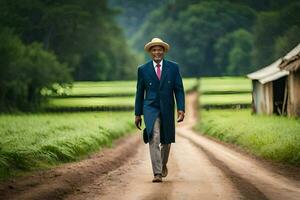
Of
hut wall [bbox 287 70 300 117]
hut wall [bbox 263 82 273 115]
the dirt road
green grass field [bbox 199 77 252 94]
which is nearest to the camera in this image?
the dirt road

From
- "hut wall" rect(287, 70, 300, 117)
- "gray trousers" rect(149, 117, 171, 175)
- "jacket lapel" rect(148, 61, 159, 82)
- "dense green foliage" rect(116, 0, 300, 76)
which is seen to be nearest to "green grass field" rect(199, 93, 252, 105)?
"dense green foliage" rect(116, 0, 300, 76)

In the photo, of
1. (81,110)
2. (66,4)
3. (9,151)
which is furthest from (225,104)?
(9,151)

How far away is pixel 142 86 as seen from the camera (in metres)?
11.1

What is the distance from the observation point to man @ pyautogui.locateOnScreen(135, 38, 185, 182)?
1090 cm

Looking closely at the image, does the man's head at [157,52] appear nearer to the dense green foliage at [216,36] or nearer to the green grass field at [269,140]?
the green grass field at [269,140]

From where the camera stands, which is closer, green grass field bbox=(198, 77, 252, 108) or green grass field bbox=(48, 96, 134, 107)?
green grass field bbox=(198, 77, 252, 108)

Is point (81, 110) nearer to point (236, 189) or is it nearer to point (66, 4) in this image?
point (66, 4)

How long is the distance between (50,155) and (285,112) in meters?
21.6

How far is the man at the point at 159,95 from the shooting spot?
35.8 ft

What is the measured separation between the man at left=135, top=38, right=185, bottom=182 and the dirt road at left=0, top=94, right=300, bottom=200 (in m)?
0.87

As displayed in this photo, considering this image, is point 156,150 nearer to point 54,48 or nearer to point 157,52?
point 157,52

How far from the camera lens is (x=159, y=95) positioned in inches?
432

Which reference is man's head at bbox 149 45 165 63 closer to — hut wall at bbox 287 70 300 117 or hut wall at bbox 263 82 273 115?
hut wall at bbox 287 70 300 117

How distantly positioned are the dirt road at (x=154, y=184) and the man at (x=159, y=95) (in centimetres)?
87
